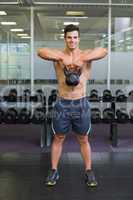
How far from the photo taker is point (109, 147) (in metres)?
4.61

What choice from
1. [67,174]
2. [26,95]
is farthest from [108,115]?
[67,174]

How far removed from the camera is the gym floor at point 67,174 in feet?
9.42

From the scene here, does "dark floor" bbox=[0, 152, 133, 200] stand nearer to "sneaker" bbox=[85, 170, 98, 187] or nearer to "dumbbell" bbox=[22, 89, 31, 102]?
"sneaker" bbox=[85, 170, 98, 187]

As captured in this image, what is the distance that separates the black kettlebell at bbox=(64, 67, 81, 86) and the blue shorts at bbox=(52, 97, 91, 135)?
0.17 m

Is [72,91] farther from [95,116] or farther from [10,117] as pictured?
[10,117]

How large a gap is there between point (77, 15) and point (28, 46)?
3.61 feet

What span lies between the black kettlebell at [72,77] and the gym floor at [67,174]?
854mm

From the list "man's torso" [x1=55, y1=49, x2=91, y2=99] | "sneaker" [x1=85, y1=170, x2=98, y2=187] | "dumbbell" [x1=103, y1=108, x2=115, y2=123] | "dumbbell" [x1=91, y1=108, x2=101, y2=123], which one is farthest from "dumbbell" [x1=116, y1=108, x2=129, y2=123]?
"man's torso" [x1=55, y1=49, x2=91, y2=99]

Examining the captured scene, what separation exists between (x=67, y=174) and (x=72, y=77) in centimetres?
101

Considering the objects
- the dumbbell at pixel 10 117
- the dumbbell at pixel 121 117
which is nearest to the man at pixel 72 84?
the dumbbell at pixel 121 117

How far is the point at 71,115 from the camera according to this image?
3059mm

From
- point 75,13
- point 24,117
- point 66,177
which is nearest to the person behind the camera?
point 66,177

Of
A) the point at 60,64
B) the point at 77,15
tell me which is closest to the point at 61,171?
the point at 60,64

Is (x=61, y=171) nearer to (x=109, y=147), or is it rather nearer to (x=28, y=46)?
(x=109, y=147)
